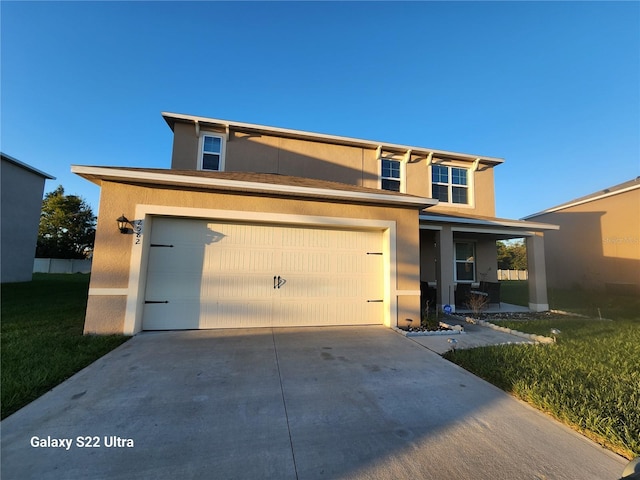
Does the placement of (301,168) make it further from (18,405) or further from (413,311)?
(18,405)

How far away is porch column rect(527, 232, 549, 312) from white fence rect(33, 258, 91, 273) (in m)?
33.1

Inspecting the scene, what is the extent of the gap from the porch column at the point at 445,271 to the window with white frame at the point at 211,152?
762 centimetres

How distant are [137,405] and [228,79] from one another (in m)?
10.4

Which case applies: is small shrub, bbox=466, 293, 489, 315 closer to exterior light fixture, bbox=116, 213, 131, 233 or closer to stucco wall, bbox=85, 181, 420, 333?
stucco wall, bbox=85, 181, 420, 333

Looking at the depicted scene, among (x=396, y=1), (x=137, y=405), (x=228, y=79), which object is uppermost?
(x=396, y=1)

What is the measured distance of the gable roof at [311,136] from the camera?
8.66 metres

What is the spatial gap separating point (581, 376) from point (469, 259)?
7929 millimetres

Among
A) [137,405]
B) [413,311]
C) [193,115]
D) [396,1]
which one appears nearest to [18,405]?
[137,405]

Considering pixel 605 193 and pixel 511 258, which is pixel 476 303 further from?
pixel 511 258

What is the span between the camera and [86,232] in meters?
28.2

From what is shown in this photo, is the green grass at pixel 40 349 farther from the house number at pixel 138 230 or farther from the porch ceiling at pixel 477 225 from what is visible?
the porch ceiling at pixel 477 225

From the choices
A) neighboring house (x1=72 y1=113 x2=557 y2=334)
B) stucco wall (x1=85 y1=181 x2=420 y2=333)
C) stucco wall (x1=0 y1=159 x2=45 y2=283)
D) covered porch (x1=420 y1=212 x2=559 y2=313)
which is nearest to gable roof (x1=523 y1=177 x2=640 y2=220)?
covered porch (x1=420 y1=212 x2=559 y2=313)

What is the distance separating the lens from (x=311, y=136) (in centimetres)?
952

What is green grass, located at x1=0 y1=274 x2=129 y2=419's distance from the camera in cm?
298
